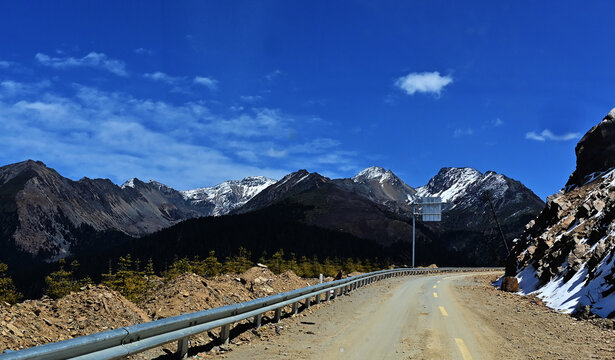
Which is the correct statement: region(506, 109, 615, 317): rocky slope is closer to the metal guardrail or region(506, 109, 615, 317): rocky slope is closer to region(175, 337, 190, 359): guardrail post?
the metal guardrail

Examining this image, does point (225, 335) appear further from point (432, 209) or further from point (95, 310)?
point (432, 209)

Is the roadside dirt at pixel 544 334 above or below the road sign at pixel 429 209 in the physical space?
below

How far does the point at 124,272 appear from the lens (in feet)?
124

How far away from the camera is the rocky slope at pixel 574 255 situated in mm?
16422

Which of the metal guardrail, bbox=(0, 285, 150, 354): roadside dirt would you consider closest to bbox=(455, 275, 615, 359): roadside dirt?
the metal guardrail

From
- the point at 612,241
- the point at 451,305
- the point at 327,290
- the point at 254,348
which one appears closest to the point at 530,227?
the point at 612,241

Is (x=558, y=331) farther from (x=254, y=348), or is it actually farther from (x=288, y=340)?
(x=254, y=348)

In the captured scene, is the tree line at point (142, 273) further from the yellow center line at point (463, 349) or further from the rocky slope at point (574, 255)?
the rocky slope at point (574, 255)

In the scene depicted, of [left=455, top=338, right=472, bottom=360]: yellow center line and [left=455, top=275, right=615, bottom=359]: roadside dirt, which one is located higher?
[left=455, top=338, right=472, bottom=360]: yellow center line

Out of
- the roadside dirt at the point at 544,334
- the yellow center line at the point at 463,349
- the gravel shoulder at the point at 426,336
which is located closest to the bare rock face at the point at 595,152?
the roadside dirt at the point at 544,334

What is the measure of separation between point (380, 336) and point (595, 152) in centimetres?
4706

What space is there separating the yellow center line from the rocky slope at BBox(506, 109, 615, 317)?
7.45m

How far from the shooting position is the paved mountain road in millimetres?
8438

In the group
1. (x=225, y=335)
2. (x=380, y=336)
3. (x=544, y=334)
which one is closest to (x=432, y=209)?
(x=544, y=334)
